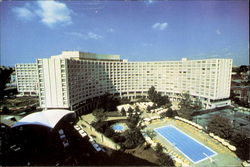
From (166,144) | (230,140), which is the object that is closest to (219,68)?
(230,140)

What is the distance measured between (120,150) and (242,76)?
39.7m

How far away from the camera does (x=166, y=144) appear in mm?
12852

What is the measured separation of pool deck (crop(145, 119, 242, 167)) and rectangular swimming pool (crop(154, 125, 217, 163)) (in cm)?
45

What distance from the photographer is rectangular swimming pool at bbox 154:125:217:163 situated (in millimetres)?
11161

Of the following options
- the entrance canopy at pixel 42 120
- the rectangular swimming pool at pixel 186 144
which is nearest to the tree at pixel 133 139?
the rectangular swimming pool at pixel 186 144

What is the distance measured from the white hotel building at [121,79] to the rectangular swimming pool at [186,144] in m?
13.9

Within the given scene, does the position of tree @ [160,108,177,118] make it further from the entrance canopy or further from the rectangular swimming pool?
the entrance canopy

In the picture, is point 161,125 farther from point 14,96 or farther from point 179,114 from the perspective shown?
point 14,96

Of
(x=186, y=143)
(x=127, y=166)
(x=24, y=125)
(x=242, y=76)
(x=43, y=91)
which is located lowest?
(x=186, y=143)

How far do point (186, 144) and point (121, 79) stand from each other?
71.5ft

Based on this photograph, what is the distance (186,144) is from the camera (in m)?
13.0

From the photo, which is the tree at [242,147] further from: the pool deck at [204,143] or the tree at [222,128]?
the tree at [222,128]

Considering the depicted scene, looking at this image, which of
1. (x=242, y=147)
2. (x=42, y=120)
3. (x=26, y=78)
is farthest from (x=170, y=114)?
(x=26, y=78)

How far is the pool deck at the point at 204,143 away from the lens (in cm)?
1016
